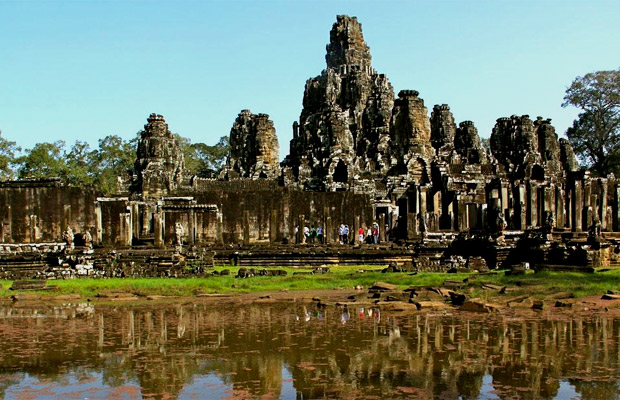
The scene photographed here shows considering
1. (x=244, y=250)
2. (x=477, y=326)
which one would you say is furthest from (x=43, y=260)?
(x=477, y=326)

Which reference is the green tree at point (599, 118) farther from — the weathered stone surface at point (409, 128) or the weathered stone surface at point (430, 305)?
the weathered stone surface at point (430, 305)

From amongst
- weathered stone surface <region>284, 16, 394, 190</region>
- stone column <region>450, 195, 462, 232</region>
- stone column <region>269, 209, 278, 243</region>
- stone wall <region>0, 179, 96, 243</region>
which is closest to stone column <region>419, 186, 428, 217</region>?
stone column <region>450, 195, 462, 232</region>

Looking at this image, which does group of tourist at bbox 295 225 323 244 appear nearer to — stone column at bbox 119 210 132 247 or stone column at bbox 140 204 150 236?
stone column at bbox 140 204 150 236

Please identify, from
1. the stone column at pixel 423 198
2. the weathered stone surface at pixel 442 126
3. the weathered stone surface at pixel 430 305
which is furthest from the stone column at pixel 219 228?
the weathered stone surface at pixel 442 126

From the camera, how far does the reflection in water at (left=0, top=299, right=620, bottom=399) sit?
945 cm

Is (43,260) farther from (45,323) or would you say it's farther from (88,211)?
(45,323)

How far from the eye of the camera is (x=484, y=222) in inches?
1788

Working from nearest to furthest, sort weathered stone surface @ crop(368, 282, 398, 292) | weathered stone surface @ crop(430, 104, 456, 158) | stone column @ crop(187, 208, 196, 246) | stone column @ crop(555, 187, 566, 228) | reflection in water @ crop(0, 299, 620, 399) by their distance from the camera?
reflection in water @ crop(0, 299, 620, 399) → weathered stone surface @ crop(368, 282, 398, 292) → stone column @ crop(187, 208, 196, 246) → stone column @ crop(555, 187, 566, 228) → weathered stone surface @ crop(430, 104, 456, 158)

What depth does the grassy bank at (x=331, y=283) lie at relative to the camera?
63.9 ft

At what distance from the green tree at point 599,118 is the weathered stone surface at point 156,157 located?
4222 cm

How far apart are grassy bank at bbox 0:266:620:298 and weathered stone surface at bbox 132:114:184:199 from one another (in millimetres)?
16117

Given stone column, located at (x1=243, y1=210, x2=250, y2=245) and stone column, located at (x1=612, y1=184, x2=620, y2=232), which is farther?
stone column, located at (x1=612, y1=184, x2=620, y2=232)

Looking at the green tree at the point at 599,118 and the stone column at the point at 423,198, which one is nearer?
the stone column at the point at 423,198

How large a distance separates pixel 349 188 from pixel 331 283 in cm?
2339
